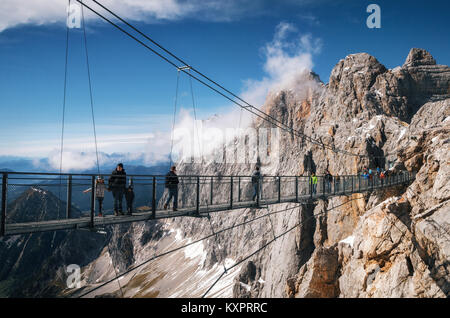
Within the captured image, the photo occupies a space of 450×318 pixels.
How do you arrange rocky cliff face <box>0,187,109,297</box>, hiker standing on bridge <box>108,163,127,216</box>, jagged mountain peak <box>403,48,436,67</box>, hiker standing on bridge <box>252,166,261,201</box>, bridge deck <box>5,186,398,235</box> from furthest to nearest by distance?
rocky cliff face <box>0,187,109,297</box> → jagged mountain peak <box>403,48,436,67</box> → hiker standing on bridge <box>252,166,261,201</box> → hiker standing on bridge <box>108,163,127,216</box> → bridge deck <box>5,186,398,235</box>

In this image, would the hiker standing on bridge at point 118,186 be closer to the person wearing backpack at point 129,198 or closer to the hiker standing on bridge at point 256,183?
the person wearing backpack at point 129,198

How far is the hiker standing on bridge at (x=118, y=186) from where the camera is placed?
812 centimetres

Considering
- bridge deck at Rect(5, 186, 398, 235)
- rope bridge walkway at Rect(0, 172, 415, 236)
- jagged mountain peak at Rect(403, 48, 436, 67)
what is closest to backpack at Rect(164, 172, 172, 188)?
rope bridge walkway at Rect(0, 172, 415, 236)

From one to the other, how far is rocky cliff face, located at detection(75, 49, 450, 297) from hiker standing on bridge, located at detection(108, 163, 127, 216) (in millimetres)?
3007

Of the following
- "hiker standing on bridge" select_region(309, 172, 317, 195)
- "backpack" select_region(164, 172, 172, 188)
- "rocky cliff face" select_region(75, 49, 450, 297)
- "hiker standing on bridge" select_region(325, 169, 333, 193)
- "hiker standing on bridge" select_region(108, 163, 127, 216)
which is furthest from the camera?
"hiker standing on bridge" select_region(325, 169, 333, 193)

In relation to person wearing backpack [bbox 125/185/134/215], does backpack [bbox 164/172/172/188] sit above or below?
above

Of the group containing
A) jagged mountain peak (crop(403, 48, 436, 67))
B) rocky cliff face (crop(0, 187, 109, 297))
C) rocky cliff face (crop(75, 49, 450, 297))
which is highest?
jagged mountain peak (crop(403, 48, 436, 67))

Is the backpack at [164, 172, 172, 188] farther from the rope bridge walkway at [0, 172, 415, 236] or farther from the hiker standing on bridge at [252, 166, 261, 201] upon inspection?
the hiker standing on bridge at [252, 166, 261, 201]

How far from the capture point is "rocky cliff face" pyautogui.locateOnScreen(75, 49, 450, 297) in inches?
678

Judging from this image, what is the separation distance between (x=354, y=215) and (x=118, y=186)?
1381 inches

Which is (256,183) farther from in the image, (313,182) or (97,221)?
(97,221)

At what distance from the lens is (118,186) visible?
8250mm

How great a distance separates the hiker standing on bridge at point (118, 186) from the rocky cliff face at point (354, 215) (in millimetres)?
3007

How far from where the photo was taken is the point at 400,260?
55.0 ft
